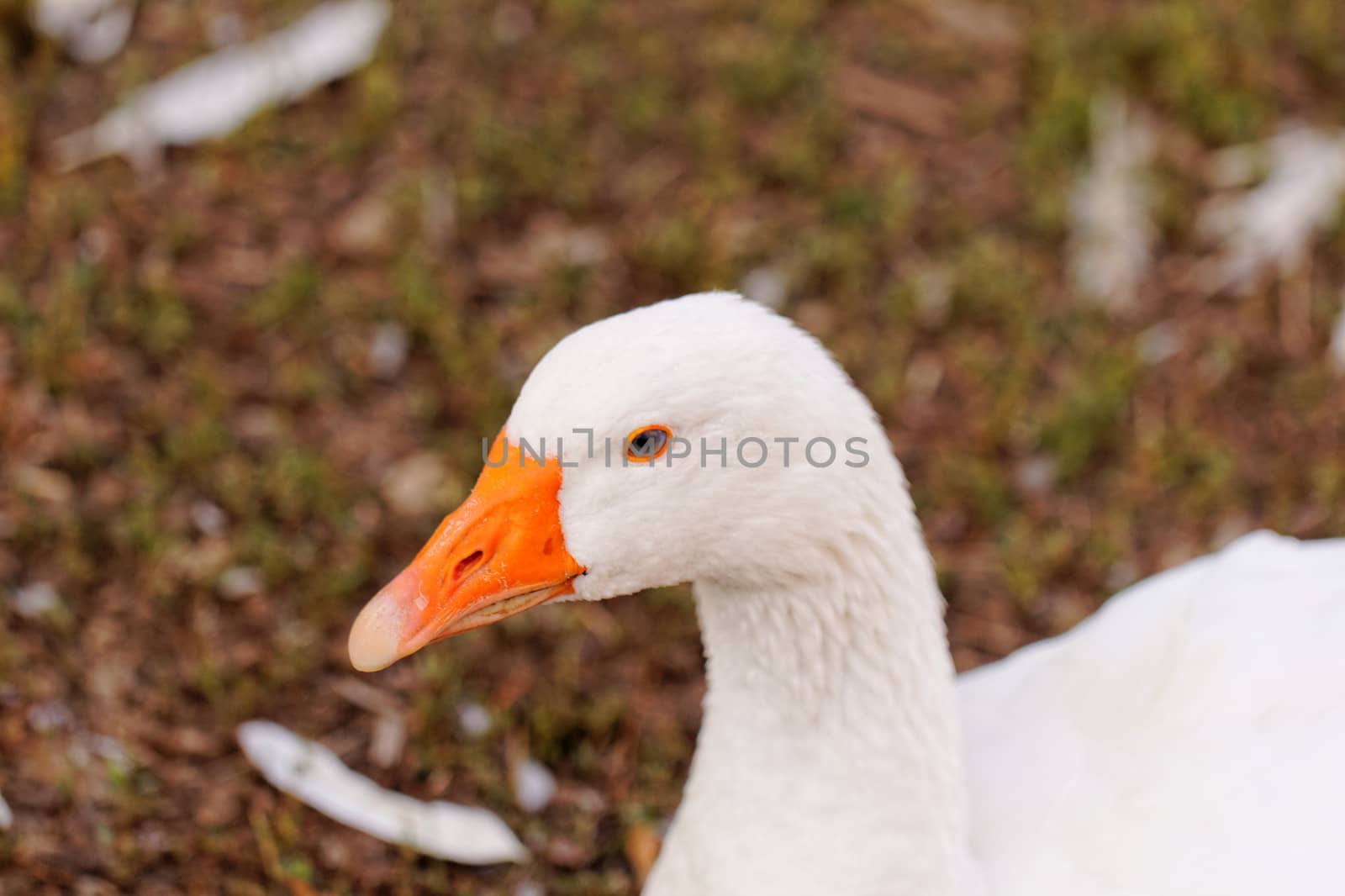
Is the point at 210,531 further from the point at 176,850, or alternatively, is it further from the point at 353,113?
the point at 353,113

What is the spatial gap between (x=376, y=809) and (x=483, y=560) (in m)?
1.18

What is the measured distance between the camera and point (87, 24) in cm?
483

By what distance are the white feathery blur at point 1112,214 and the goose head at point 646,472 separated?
2.55 meters

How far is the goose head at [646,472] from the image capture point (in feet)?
6.48

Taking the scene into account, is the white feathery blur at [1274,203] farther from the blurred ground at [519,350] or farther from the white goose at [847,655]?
the white goose at [847,655]

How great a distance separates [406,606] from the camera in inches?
80.3

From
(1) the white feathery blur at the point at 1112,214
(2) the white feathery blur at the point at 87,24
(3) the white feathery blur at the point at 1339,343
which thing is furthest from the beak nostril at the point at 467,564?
(2) the white feathery blur at the point at 87,24

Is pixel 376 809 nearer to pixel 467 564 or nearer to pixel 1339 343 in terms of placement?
pixel 467 564

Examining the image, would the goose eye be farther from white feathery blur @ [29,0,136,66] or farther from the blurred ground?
white feathery blur @ [29,0,136,66]

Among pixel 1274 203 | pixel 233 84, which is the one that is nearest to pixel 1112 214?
pixel 1274 203

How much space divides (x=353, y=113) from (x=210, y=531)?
1.80 m

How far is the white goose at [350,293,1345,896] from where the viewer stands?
6.64ft

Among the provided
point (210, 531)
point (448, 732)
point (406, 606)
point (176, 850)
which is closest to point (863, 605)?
point (406, 606)

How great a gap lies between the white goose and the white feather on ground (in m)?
0.56
